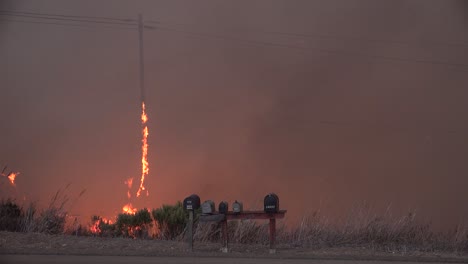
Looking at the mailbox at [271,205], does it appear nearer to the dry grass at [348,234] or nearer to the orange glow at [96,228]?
the dry grass at [348,234]

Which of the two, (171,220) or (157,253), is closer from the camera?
(157,253)

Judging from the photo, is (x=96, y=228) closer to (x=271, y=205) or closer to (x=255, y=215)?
(x=255, y=215)

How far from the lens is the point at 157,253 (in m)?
10.6

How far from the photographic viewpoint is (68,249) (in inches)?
423

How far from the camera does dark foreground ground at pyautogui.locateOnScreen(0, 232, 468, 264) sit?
9.90 metres

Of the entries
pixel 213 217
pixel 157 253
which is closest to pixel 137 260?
pixel 157 253

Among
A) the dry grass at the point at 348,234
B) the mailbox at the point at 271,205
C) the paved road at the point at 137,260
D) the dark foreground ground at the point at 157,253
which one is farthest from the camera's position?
the dry grass at the point at 348,234

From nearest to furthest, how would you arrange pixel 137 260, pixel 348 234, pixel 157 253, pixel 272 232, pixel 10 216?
pixel 137 260 → pixel 157 253 → pixel 272 232 → pixel 348 234 → pixel 10 216

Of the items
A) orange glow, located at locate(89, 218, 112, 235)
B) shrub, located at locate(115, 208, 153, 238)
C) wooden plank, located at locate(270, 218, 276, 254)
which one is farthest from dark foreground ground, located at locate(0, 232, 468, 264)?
shrub, located at locate(115, 208, 153, 238)

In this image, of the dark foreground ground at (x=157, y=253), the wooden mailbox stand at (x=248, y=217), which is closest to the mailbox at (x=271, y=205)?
the wooden mailbox stand at (x=248, y=217)

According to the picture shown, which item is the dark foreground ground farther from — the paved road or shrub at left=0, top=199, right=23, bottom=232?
shrub at left=0, top=199, right=23, bottom=232

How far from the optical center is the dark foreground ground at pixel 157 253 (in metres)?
9.90

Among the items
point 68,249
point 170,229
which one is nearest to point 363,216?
point 170,229

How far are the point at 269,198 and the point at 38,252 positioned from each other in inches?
170
